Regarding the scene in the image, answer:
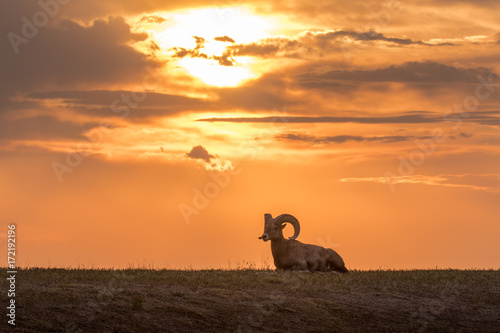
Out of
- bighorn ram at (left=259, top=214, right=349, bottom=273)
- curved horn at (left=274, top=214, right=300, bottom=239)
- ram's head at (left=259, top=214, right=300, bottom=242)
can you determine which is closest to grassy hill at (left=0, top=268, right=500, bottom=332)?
bighorn ram at (left=259, top=214, right=349, bottom=273)

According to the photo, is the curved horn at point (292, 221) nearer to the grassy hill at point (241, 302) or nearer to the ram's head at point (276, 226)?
the ram's head at point (276, 226)

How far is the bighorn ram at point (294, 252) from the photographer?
29797 mm

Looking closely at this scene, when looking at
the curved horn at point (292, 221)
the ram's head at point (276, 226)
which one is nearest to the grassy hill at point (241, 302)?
the ram's head at point (276, 226)

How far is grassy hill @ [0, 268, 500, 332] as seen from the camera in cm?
1908

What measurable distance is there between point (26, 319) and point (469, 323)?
12808mm

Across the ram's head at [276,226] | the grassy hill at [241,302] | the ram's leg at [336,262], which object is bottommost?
the grassy hill at [241,302]

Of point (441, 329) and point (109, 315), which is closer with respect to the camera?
point (109, 315)

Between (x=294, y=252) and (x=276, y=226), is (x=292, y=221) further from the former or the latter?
(x=294, y=252)

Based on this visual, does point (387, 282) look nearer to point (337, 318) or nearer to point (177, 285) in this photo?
point (337, 318)

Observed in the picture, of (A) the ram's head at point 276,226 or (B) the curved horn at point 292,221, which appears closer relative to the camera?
(A) the ram's head at point 276,226

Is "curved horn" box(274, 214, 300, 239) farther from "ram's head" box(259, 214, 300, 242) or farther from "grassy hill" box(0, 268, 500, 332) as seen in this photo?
"grassy hill" box(0, 268, 500, 332)

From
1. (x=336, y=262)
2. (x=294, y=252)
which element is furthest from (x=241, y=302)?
(x=336, y=262)

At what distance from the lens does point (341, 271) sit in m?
30.7

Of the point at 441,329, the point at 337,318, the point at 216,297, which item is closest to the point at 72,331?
the point at 216,297
